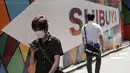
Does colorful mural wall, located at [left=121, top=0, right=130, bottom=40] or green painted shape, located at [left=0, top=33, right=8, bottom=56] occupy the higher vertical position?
green painted shape, located at [left=0, top=33, right=8, bottom=56]

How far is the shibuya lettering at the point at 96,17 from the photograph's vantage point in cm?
1225

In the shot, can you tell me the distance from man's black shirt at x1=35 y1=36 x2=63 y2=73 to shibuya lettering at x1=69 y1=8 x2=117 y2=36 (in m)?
8.02

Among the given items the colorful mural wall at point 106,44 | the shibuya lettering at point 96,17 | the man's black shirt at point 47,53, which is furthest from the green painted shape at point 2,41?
the man's black shirt at point 47,53

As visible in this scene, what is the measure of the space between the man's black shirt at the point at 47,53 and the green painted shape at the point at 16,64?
173 inches

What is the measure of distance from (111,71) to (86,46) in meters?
2.75

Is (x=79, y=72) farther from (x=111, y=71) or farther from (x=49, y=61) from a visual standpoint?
(x=49, y=61)

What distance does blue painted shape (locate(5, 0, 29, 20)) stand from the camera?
8305 mm

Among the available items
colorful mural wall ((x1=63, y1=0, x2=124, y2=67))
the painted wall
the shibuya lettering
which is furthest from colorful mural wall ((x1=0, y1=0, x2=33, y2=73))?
the painted wall

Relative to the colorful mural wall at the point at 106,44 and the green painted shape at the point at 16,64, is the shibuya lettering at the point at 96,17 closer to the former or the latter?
the colorful mural wall at the point at 106,44

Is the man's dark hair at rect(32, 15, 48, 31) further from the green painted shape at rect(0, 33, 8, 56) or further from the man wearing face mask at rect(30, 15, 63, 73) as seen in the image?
the green painted shape at rect(0, 33, 8, 56)

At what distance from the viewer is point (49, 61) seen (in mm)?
3959

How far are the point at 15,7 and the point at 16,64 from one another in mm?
1368

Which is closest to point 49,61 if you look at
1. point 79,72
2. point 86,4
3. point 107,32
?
point 79,72

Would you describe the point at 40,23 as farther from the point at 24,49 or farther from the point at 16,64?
the point at 24,49
